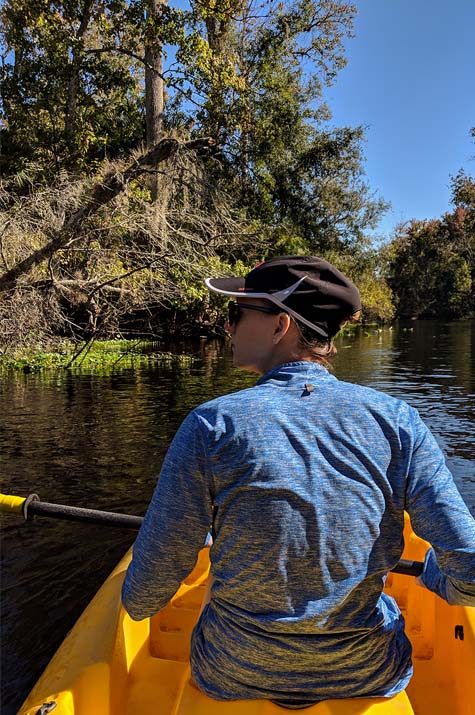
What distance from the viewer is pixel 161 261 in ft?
37.8

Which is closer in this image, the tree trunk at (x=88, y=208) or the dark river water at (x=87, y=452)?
the dark river water at (x=87, y=452)

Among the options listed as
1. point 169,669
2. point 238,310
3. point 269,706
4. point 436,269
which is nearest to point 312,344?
point 238,310

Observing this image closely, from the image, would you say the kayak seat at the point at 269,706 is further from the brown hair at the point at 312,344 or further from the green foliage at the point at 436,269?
the green foliage at the point at 436,269

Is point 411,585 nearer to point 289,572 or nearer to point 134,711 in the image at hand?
point 134,711

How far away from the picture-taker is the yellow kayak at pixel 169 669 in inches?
53.2

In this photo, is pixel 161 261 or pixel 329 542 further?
pixel 161 261

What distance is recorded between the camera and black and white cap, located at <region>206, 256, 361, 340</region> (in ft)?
4.39

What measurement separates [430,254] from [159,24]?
1979 inches

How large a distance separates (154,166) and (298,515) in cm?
1197

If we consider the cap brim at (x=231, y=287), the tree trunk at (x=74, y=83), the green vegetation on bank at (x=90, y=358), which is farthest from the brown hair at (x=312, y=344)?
the tree trunk at (x=74, y=83)

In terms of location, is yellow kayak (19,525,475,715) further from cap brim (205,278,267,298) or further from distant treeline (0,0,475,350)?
distant treeline (0,0,475,350)

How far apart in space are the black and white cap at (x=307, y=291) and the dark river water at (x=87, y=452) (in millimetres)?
3029

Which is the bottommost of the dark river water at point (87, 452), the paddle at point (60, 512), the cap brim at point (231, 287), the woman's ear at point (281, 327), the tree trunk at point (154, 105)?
the dark river water at point (87, 452)

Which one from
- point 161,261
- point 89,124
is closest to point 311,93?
point 89,124
